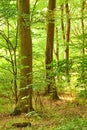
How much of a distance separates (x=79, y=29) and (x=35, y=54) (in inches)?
437

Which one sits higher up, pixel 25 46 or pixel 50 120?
pixel 25 46

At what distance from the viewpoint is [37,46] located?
21.5 m

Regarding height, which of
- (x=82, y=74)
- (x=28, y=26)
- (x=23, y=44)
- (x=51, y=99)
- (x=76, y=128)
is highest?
(x=28, y=26)

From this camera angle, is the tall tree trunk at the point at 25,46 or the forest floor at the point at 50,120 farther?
the tall tree trunk at the point at 25,46

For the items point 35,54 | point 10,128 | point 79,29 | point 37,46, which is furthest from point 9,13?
point 79,29

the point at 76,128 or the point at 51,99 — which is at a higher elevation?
the point at 76,128

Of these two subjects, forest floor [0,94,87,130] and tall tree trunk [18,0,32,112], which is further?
tall tree trunk [18,0,32,112]

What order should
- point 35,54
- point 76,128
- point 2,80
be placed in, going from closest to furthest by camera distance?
point 76,128 → point 2,80 → point 35,54

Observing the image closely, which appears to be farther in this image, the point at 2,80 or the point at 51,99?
the point at 51,99

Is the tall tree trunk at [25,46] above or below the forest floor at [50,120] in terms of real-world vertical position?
above

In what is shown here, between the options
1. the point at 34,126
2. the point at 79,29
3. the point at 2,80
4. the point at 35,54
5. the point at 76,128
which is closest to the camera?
the point at 76,128

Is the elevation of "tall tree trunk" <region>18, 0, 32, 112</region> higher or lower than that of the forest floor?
higher

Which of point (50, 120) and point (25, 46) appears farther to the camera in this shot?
point (25, 46)

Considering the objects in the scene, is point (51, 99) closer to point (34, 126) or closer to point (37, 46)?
point (34, 126)
